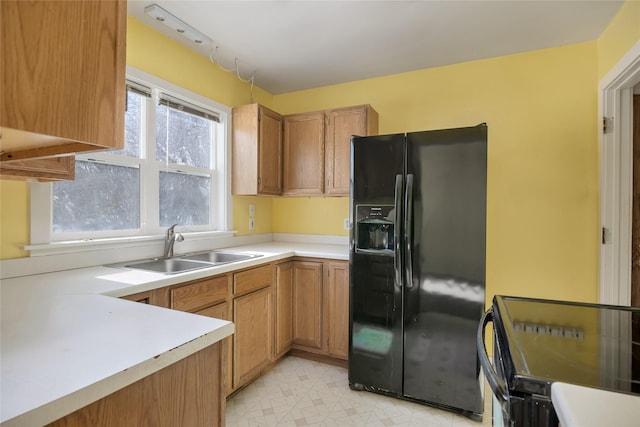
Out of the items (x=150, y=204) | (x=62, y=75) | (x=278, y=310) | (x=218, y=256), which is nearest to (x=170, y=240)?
(x=150, y=204)

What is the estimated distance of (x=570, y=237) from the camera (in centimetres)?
228

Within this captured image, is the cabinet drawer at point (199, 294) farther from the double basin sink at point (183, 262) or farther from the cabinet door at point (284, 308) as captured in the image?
the cabinet door at point (284, 308)

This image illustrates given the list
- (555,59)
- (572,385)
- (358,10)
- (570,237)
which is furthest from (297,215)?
(572,385)

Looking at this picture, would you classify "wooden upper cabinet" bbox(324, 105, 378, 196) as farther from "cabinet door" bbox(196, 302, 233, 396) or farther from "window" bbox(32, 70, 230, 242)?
"cabinet door" bbox(196, 302, 233, 396)

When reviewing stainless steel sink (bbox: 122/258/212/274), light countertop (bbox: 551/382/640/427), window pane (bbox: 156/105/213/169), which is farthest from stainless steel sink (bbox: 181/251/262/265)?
light countertop (bbox: 551/382/640/427)

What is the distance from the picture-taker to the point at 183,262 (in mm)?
2137

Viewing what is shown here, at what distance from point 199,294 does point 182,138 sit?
4.44 ft

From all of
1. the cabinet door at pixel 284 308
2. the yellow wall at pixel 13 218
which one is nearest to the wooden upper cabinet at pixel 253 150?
the cabinet door at pixel 284 308

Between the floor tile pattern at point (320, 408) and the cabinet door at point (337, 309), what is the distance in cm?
22

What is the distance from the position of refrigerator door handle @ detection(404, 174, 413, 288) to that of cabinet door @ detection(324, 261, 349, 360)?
0.55 metres

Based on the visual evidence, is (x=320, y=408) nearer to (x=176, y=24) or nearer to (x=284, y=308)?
(x=284, y=308)

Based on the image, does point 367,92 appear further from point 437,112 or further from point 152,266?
point 152,266

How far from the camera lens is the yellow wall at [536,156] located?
2.25m

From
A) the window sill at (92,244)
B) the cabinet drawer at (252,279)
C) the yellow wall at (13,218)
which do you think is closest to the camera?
the yellow wall at (13,218)
